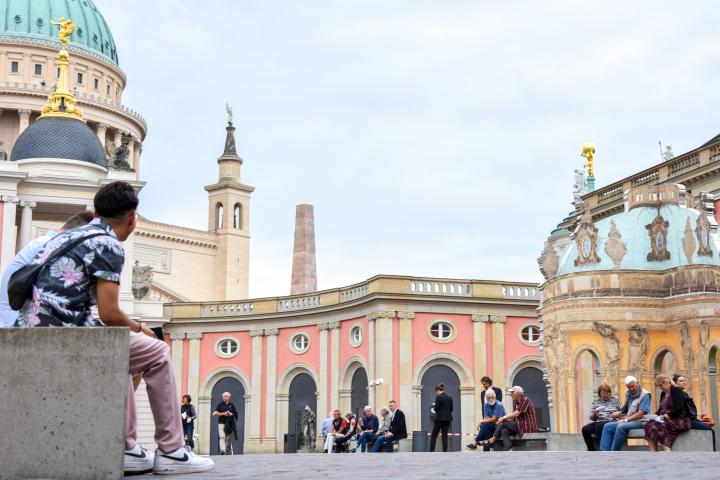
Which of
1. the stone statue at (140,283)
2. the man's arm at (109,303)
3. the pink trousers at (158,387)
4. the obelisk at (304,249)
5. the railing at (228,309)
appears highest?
the obelisk at (304,249)

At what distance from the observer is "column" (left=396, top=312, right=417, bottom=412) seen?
4656cm

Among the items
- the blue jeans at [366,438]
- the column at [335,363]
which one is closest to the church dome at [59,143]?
the column at [335,363]

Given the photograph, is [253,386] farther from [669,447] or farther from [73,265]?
[73,265]

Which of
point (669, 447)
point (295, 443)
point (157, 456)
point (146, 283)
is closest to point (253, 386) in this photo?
point (295, 443)

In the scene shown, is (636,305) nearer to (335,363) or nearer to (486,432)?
(486,432)

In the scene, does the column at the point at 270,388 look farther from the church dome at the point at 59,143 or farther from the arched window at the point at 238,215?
the arched window at the point at 238,215

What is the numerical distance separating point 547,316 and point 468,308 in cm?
2062

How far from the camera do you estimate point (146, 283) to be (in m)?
61.2

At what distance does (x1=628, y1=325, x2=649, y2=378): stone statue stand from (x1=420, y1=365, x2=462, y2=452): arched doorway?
2029cm

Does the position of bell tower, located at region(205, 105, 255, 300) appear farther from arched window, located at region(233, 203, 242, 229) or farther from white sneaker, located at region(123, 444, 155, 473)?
white sneaker, located at region(123, 444, 155, 473)

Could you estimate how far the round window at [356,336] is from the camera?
4903 cm

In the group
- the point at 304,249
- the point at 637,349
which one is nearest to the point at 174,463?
the point at 637,349

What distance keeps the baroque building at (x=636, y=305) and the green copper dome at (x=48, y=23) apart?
64.3 metres

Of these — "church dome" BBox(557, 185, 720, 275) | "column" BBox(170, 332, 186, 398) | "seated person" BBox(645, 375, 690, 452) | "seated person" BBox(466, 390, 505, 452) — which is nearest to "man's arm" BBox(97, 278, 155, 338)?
"seated person" BBox(645, 375, 690, 452)
